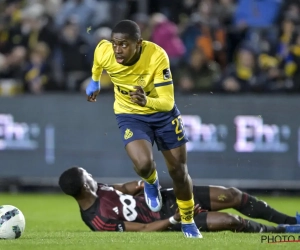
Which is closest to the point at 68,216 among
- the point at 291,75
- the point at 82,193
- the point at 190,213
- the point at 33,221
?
the point at 33,221

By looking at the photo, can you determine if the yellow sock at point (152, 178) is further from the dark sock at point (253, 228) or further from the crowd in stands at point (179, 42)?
the crowd in stands at point (179, 42)

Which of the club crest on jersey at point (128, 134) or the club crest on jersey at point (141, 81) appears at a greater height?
the club crest on jersey at point (141, 81)

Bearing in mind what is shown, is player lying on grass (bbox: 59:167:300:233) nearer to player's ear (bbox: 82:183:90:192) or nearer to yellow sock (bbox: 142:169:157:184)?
player's ear (bbox: 82:183:90:192)

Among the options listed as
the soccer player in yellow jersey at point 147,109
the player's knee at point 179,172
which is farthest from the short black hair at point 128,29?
the player's knee at point 179,172

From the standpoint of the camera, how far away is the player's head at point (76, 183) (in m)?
9.58

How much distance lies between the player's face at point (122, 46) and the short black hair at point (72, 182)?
1813 mm

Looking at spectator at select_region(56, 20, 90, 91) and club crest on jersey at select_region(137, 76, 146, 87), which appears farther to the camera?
spectator at select_region(56, 20, 90, 91)

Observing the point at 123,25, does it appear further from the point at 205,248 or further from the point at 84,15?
the point at 84,15

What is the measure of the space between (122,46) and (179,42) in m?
7.58

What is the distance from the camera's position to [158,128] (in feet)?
28.6

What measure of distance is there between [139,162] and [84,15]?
8589 mm

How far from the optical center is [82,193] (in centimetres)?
969

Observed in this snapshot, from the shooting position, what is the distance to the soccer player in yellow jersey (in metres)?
8.41

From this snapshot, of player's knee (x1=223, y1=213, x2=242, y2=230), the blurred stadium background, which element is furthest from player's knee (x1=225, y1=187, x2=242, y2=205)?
the blurred stadium background
